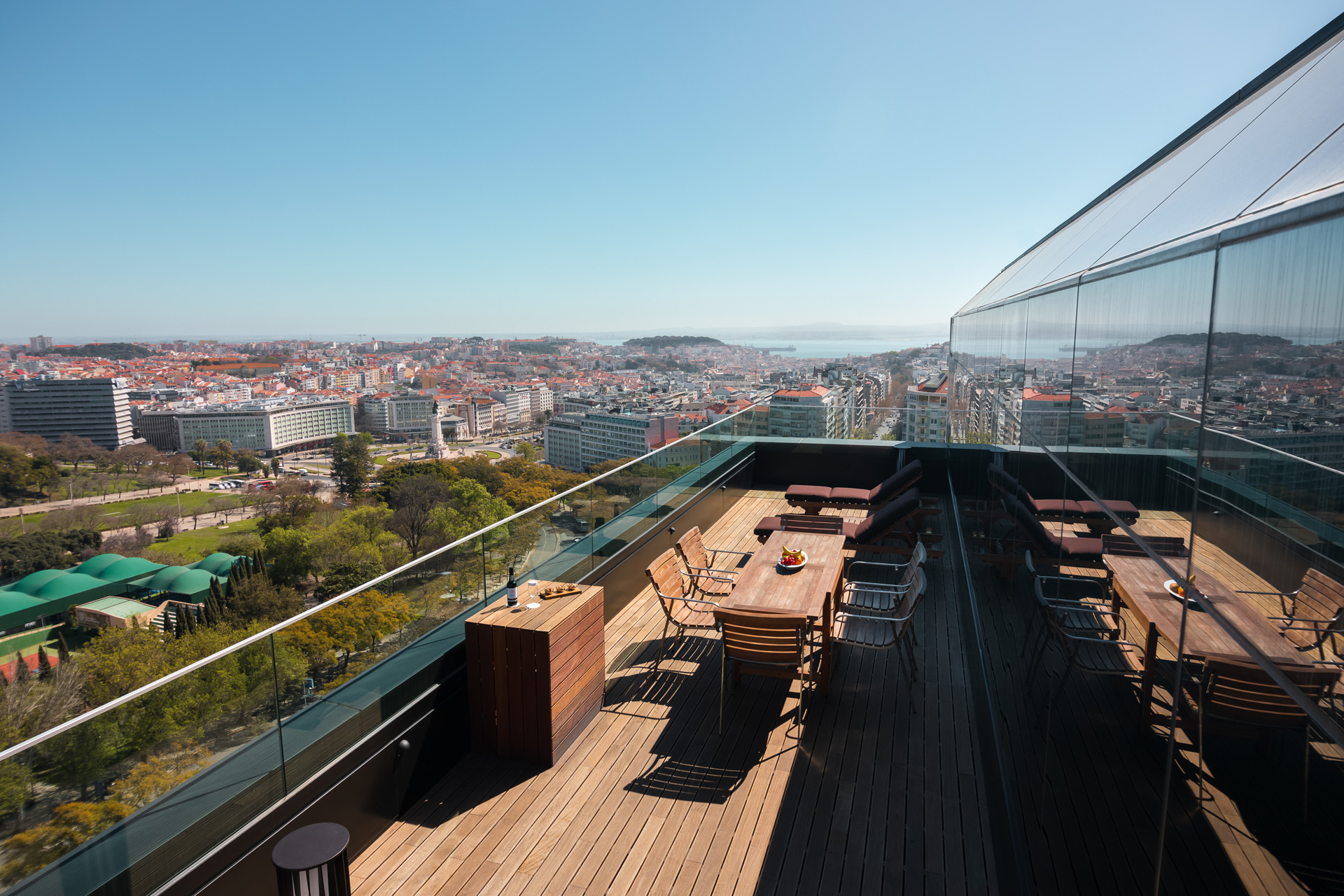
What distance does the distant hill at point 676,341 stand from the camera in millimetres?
81875

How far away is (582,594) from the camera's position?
13.7 feet

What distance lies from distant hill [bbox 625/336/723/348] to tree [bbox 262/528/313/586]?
45804 millimetres

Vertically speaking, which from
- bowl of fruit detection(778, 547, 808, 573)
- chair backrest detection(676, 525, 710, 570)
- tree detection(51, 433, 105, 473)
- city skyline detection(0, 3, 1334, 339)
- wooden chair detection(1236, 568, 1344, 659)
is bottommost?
tree detection(51, 433, 105, 473)

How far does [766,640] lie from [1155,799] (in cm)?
271

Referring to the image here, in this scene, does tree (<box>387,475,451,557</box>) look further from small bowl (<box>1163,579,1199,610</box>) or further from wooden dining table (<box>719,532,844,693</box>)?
small bowl (<box>1163,579,1199,610</box>)

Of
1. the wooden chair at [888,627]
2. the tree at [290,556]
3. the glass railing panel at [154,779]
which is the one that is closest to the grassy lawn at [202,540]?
the tree at [290,556]

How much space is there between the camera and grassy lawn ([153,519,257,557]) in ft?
183

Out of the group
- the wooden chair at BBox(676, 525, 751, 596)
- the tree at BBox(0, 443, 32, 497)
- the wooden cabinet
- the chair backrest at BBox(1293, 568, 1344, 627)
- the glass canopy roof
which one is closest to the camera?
the chair backrest at BBox(1293, 568, 1344, 627)

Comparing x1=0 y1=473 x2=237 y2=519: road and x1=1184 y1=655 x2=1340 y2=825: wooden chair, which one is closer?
x1=1184 y1=655 x2=1340 y2=825: wooden chair

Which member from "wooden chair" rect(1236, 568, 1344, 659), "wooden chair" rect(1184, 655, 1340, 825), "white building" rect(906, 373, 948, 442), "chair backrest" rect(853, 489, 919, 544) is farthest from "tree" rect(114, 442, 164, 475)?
"wooden chair" rect(1236, 568, 1344, 659)

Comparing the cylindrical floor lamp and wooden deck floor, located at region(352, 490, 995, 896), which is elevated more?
the cylindrical floor lamp

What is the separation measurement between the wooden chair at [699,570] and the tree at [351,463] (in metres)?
66.9

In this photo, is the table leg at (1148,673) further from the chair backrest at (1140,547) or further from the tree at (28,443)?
the tree at (28,443)

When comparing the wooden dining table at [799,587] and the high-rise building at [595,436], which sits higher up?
the wooden dining table at [799,587]
